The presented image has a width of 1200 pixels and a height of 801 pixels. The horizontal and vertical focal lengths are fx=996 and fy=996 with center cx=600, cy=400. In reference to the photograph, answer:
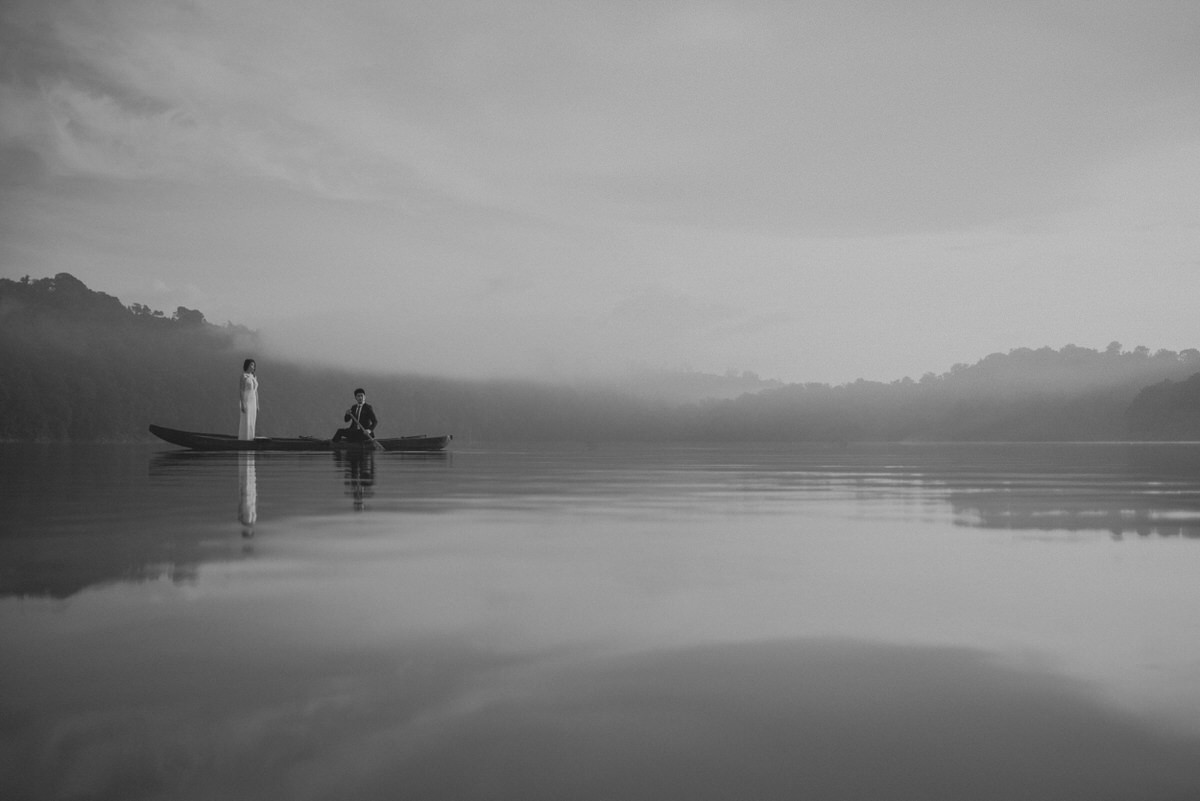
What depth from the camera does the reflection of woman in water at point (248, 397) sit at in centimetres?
3250

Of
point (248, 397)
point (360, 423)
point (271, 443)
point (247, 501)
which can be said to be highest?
point (248, 397)

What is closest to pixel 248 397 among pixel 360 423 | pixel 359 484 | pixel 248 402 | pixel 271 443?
pixel 248 402

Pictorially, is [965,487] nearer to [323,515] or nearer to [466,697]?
[323,515]

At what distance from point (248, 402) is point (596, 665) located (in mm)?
32367

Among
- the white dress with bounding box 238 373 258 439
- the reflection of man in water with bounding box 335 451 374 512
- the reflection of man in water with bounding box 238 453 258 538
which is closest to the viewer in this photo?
the reflection of man in water with bounding box 238 453 258 538

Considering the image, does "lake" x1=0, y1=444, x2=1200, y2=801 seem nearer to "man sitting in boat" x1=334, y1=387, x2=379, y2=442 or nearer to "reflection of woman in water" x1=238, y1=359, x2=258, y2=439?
"reflection of woman in water" x1=238, y1=359, x2=258, y2=439

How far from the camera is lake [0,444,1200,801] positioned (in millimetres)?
3045

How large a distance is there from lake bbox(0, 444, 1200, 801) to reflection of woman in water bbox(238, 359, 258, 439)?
77.4 feet

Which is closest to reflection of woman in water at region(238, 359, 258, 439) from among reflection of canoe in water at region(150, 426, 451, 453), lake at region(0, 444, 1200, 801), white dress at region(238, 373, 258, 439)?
white dress at region(238, 373, 258, 439)

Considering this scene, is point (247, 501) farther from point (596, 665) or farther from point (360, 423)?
point (360, 423)

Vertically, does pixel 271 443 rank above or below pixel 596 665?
above

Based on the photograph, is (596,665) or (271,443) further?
(271,443)

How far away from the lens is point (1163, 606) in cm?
587

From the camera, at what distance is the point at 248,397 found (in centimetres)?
3412
